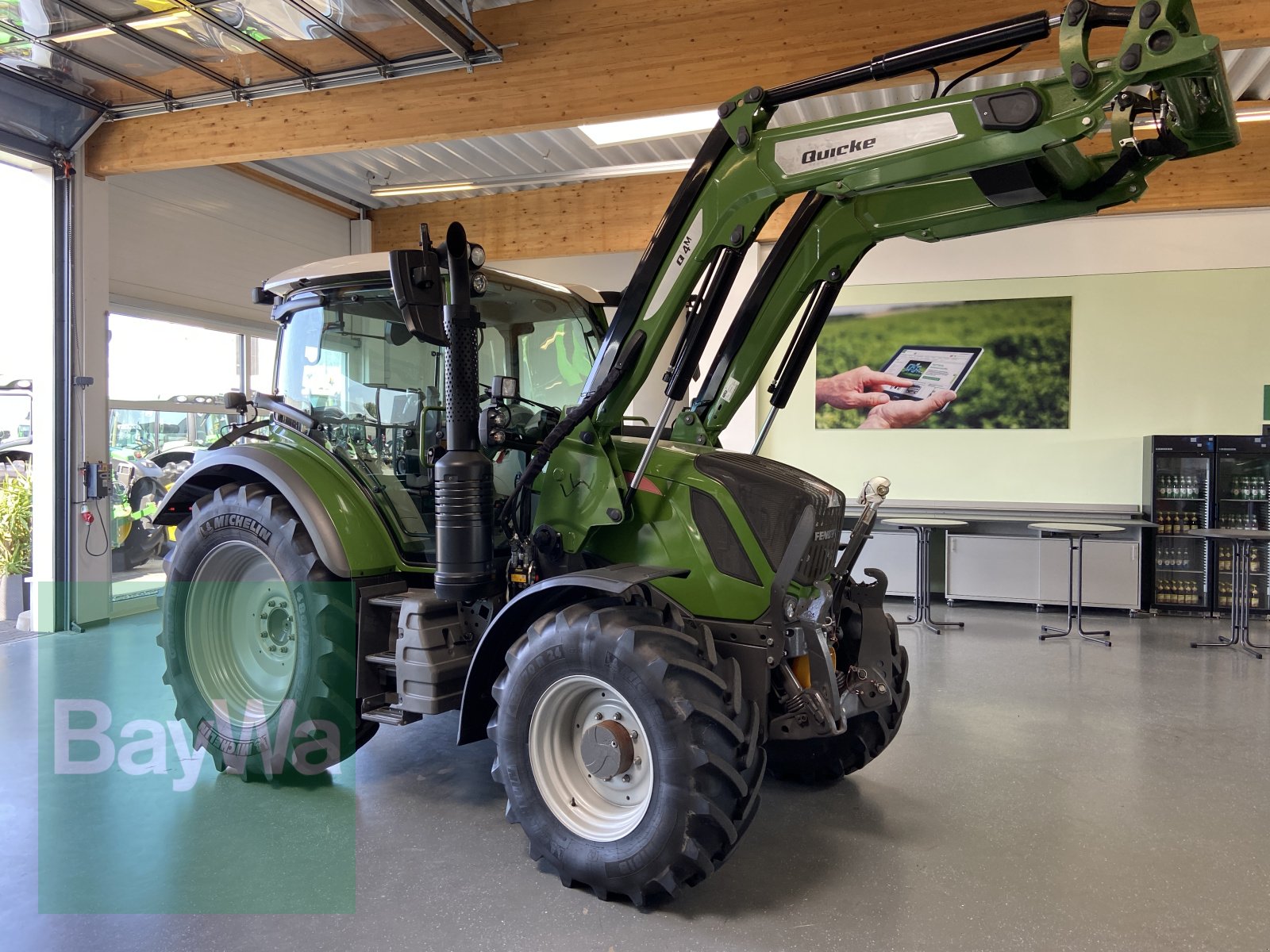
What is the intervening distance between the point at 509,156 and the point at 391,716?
7088mm

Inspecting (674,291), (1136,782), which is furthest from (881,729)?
(674,291)

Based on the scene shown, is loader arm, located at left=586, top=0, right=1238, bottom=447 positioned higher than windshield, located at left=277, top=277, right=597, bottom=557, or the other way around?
loader arm, located at left=586, top=0, right=1238, bottom=447

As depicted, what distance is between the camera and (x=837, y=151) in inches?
111

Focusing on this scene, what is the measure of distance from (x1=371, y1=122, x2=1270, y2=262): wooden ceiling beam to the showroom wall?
0.22 metres

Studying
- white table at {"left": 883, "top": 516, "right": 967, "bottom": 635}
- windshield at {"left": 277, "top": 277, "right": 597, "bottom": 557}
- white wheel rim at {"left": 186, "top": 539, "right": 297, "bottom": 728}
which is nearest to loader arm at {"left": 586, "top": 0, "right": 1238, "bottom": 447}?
windshield at {"left": 277, "top": 277, "right": 597, "bottom": 557}

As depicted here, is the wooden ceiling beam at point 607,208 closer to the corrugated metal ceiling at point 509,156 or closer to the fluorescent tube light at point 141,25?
the corrugated metal ceiling at point 509,156

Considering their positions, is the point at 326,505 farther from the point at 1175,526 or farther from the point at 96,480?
the point at 1175,526

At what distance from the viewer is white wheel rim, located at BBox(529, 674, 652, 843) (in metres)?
2.91

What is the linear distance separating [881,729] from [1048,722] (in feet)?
5.58

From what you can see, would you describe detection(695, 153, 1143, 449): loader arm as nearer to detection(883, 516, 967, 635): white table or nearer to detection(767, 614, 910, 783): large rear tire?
detection(767, 614, 910, 783): large rear tire

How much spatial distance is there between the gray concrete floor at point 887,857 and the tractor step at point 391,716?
37 centimetres

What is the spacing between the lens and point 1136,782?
3.97 metres

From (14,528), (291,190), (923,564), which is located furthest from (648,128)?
(14,528)

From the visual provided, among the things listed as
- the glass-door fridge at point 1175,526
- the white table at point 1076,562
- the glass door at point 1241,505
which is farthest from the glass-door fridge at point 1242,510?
the white table at point 1076,562
